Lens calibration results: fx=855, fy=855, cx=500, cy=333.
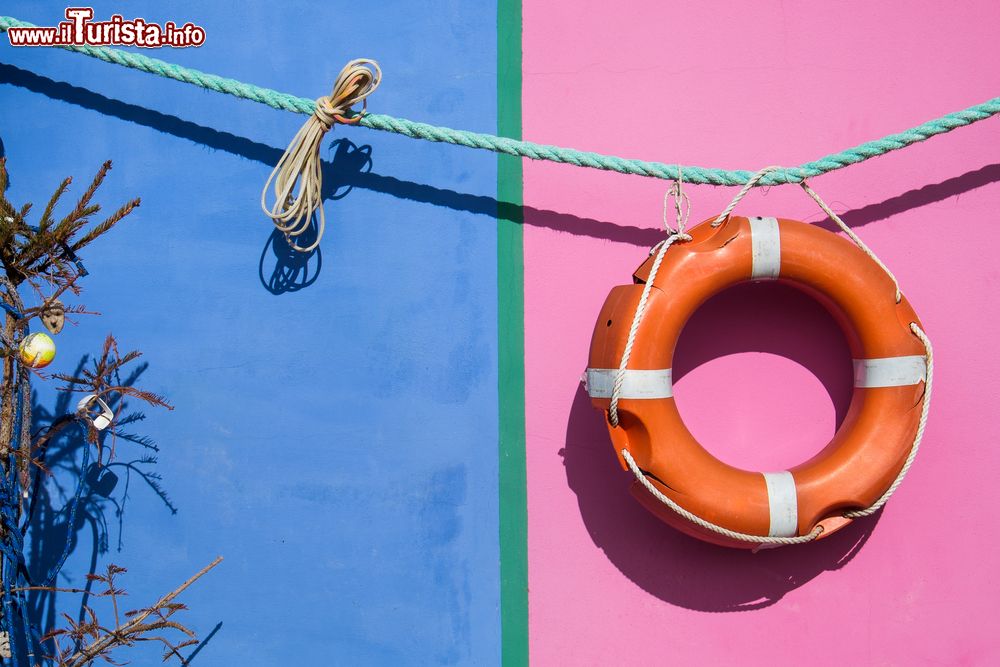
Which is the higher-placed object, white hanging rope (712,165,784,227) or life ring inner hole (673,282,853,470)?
white hanging rope (712,165,784,227)

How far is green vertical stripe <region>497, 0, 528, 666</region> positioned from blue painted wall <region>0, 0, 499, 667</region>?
24 millimetres

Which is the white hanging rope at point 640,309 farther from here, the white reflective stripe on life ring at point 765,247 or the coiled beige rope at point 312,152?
the coiled beige rope at point 312,152

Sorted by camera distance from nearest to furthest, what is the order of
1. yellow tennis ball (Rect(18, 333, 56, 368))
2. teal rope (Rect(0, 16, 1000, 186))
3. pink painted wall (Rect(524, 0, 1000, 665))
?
yellow tennis ball (Rect(18, 333, 56, 368)) → teal rope (Rect(0, 16, 1000, 186)) → pink painted wall (Rect(524, 0, 1000, 665))

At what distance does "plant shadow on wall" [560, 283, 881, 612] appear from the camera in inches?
65.0

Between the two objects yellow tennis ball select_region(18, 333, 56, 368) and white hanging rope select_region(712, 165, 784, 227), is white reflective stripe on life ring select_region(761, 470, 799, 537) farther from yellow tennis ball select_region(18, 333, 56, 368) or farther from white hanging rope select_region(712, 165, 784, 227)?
yellow tennis ball select_region(18, 333, 56, 368)

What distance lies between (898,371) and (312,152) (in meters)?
1.13

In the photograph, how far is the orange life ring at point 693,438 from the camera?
4.85 ft

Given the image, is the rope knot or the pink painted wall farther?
the pink painted wall

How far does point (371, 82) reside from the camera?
159 cm

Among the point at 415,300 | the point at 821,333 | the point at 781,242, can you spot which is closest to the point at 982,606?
the point at 821,333

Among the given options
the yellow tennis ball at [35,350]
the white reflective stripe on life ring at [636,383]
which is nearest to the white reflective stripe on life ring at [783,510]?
the white reflective stripe on life ring at [636,383]

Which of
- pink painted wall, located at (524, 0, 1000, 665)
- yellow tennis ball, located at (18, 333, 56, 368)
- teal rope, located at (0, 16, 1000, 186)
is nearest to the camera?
yellow tennis ball, located at (18, 333, 56, 368)

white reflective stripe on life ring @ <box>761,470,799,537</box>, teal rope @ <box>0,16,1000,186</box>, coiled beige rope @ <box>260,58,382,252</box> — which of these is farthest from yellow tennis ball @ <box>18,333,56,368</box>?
white reflective stripe on life ring @ <box>761,470,799,537</box>
